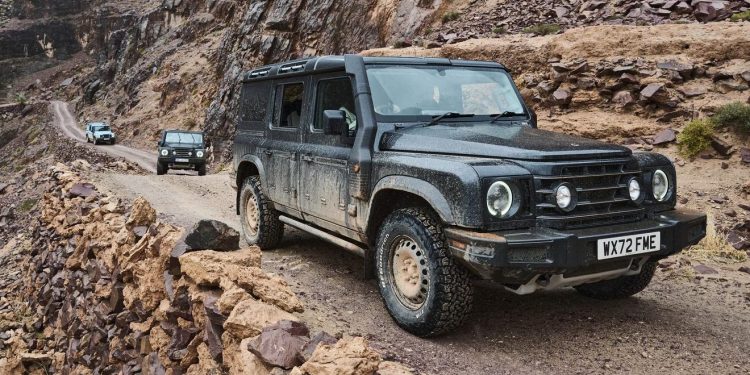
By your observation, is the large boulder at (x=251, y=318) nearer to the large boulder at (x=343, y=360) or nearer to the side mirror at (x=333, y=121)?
the large boulder at (x=343, y=360)

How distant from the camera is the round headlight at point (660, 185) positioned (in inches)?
180

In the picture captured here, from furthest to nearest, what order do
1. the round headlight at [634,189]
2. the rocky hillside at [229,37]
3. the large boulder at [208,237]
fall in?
the rocky hillside at [229,37] < the large boulder at [208,237] < the round headlight at [634,189]

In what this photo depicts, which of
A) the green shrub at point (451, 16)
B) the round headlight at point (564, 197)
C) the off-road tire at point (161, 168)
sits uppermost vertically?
the green shrub at point (451, 16)

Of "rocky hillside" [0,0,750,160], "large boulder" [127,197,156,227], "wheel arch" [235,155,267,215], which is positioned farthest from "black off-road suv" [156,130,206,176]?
"wheel arch" [235,155,267,215]

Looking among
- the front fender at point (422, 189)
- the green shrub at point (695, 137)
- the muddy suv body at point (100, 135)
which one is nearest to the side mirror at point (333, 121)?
the front fender at point (422, 189)

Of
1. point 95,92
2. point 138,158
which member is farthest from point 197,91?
point 95,92

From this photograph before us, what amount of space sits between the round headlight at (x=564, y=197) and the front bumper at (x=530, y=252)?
0.18m

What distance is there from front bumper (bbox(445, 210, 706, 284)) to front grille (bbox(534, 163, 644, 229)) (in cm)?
8

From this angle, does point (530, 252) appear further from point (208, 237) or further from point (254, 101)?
point (254, 101)

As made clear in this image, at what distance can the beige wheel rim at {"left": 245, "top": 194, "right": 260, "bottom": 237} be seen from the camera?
7.01 m

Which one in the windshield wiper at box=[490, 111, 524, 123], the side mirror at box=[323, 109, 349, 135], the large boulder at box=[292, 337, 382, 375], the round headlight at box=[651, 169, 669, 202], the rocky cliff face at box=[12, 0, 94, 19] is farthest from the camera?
the rocky cliff face at box=[12, 0, 94, 19]

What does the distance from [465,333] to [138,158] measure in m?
29.7

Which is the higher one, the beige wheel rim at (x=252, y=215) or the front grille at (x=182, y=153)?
the front grille at (x=182, y=153)

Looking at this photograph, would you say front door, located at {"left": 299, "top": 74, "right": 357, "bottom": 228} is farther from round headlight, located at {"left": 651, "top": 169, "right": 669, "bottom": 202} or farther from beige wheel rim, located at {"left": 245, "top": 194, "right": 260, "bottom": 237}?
round headlight, located at {"left": 651, "top": 169, "right": 669, "bottom": 202}
